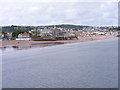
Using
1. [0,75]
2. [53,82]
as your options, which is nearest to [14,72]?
[0,75]

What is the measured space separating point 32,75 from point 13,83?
252 cm

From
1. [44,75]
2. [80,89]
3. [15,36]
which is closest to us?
[80,89]

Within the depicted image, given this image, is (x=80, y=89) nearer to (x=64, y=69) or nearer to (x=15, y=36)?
(x=64, y=69)

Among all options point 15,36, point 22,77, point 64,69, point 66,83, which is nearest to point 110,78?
point 66,83

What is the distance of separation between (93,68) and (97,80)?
4.61 m

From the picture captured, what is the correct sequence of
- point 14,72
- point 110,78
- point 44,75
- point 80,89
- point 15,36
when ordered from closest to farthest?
point 80,89 → point 110,78 → point 44,75 → point 14,72 → point 15,36

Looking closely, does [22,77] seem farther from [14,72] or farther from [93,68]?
[93,68]

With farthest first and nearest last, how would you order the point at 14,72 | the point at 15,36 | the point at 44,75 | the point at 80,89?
1. the point at 15,36
2. the point at 14,72
3. the point at 44,75
4. the point at 80,89

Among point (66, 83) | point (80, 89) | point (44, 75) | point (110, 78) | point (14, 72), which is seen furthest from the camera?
point (14, 72)

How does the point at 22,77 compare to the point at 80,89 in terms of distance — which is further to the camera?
the point at 22,77

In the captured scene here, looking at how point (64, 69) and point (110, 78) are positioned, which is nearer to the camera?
point (110, 78)

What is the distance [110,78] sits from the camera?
17.5m

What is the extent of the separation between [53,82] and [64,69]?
476 centimetres

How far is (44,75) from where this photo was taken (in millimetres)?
19000
